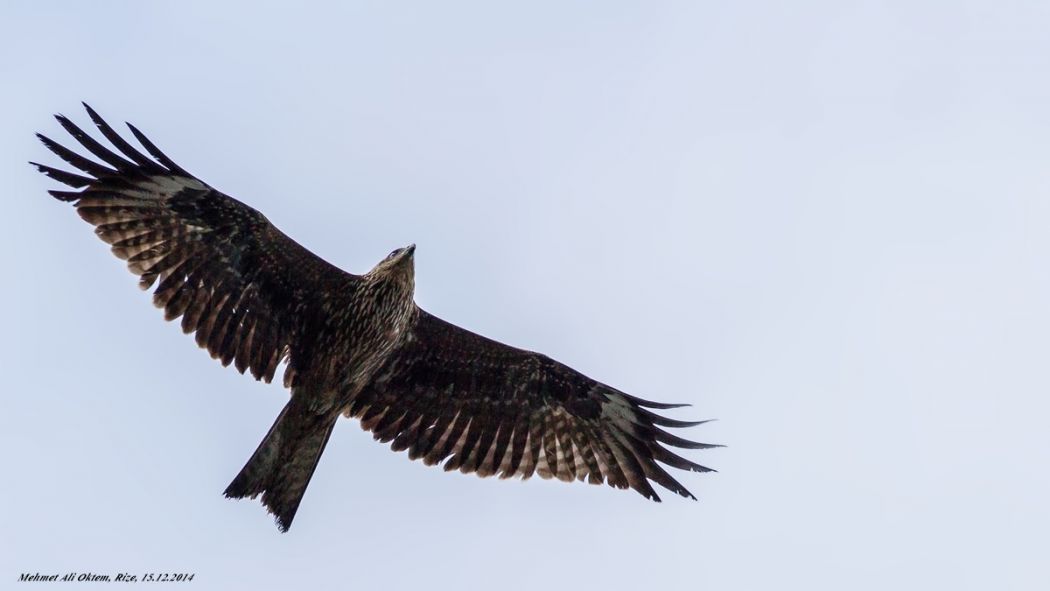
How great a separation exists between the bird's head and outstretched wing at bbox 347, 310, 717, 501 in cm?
65

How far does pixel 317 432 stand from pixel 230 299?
4.80ft

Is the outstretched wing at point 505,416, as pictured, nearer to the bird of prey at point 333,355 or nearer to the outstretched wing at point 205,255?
the bird of prey at point 333,355

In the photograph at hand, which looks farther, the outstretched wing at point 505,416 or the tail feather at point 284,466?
the outstretched wing at point 505,416

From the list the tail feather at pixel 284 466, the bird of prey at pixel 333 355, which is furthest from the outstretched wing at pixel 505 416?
the tail feather at pixel 284 466

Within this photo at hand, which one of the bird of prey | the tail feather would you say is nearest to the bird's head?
the bird of prey

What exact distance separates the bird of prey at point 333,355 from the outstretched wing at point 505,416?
0.04ft

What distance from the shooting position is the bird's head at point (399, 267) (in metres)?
13.9

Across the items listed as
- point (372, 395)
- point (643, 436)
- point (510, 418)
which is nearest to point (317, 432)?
point (372, 395)

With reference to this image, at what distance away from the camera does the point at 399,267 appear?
13.9m

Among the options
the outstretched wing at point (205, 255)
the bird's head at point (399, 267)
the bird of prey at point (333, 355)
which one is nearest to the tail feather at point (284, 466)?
the bird of prey at point (333, 355)

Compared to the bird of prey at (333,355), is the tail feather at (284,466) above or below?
below

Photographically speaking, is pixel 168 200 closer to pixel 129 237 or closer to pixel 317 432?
pixel 129 237

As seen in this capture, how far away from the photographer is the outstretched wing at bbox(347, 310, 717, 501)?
47.8 feet

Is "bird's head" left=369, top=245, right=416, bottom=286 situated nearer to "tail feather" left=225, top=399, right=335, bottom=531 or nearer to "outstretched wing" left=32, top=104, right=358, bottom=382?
"outstretched wing" left=32, top=104, right=358, bottom=382
